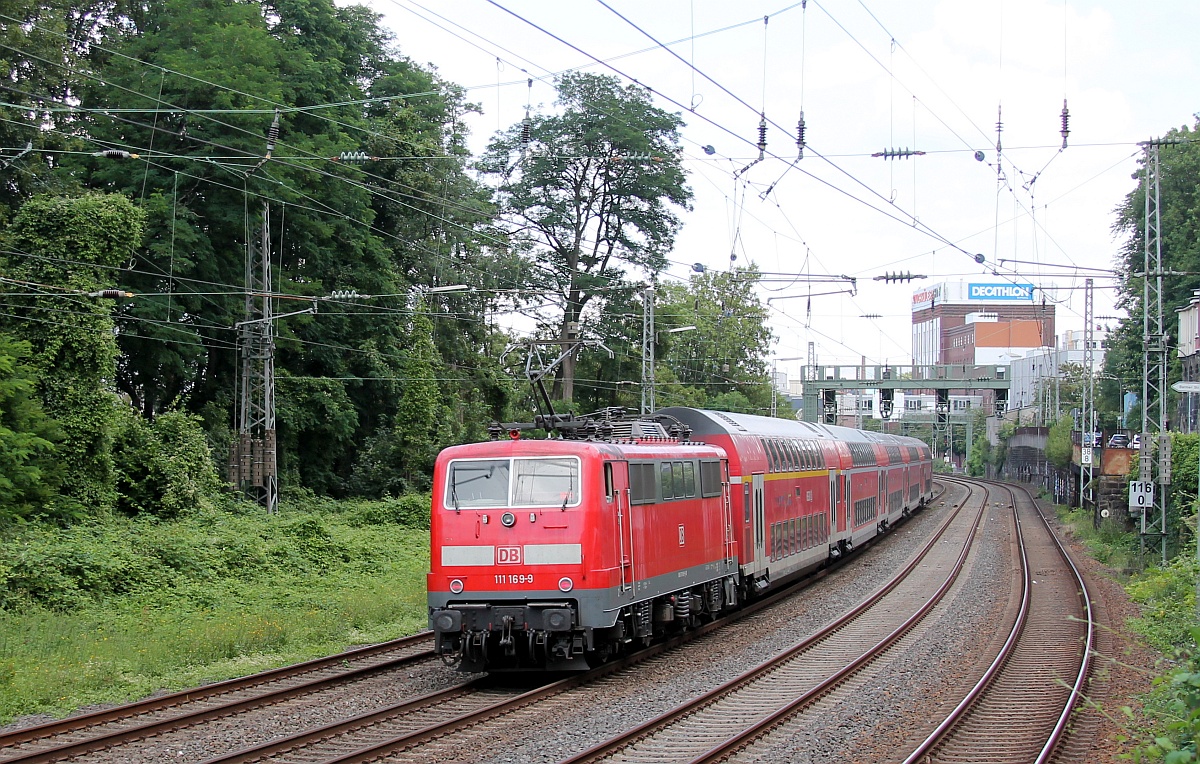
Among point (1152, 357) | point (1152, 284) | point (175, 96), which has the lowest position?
point (1152, 357)

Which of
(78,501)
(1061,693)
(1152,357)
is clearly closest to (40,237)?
(78,501)

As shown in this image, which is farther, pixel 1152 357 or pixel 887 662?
pixel 1152 357

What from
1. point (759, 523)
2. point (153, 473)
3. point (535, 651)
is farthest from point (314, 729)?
point (153, 473)

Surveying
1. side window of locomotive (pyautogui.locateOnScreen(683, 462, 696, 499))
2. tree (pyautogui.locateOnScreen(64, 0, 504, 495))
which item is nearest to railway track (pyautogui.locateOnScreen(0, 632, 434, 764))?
side window of locomotive (pyautogui.locateOnScreen(683, 462, 696, 499))

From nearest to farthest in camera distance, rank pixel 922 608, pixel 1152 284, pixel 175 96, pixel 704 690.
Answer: pixel 704 690 → pixel 922 608 → pixel 175 96 → pixel 1152 284

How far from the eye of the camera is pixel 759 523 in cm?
2194

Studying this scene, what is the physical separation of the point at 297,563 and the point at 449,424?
1691 centimetres

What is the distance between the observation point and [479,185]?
47906mm

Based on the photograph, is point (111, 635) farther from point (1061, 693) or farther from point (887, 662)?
point (1061, 693)

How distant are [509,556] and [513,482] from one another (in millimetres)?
950

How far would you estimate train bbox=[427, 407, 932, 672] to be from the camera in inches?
559

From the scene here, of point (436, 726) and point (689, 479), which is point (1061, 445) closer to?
point (689, 479)

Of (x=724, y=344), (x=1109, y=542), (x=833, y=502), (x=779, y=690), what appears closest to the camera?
(x=779, y=690)

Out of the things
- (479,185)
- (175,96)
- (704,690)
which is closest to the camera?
(704,690)
